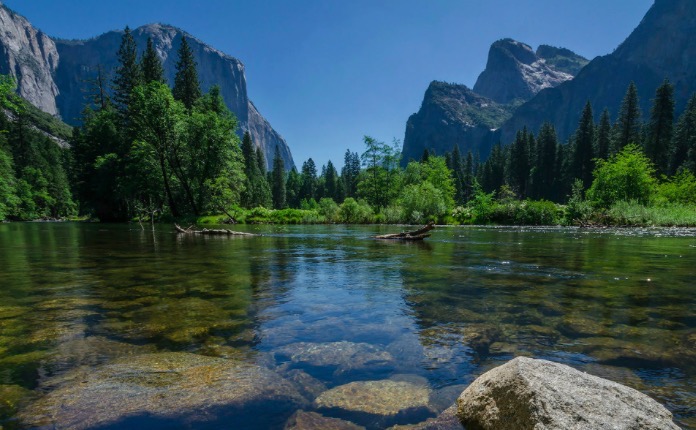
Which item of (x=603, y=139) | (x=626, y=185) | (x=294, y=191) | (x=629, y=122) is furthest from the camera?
(x=294, y=191)

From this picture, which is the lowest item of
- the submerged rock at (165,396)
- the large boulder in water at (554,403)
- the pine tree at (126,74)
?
the submerged rock at (165,396)

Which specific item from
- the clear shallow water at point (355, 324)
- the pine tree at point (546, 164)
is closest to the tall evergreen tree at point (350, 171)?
the pine tree at point (546, 164)

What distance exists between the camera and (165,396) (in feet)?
10.8

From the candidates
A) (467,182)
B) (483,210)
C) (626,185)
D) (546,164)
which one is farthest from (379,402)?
(467,182)

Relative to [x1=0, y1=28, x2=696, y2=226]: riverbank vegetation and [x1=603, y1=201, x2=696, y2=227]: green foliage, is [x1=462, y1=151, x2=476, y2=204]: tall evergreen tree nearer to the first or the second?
[x1=0, y1=28, x2=696, y2=226]: riverbank vegetation

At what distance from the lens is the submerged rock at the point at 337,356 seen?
4.08 metres

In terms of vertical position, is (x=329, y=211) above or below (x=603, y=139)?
below

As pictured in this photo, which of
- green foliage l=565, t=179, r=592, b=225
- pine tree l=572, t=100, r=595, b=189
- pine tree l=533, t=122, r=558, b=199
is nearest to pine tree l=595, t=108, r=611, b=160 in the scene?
pine tree l=572, t=100, r=595, b=189

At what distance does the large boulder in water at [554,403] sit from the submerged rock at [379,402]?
16.8 inches

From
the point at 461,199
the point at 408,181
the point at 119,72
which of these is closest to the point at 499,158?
the point at 461,199

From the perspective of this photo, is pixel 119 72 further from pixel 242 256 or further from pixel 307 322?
pixel 307 322

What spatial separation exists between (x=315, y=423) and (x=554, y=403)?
A: 1.81 m

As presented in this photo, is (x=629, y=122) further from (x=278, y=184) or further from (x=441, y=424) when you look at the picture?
(x=278, y=184)

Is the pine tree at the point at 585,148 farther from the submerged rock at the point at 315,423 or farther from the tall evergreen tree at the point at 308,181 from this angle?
the submerged rock at the point at 315,423
